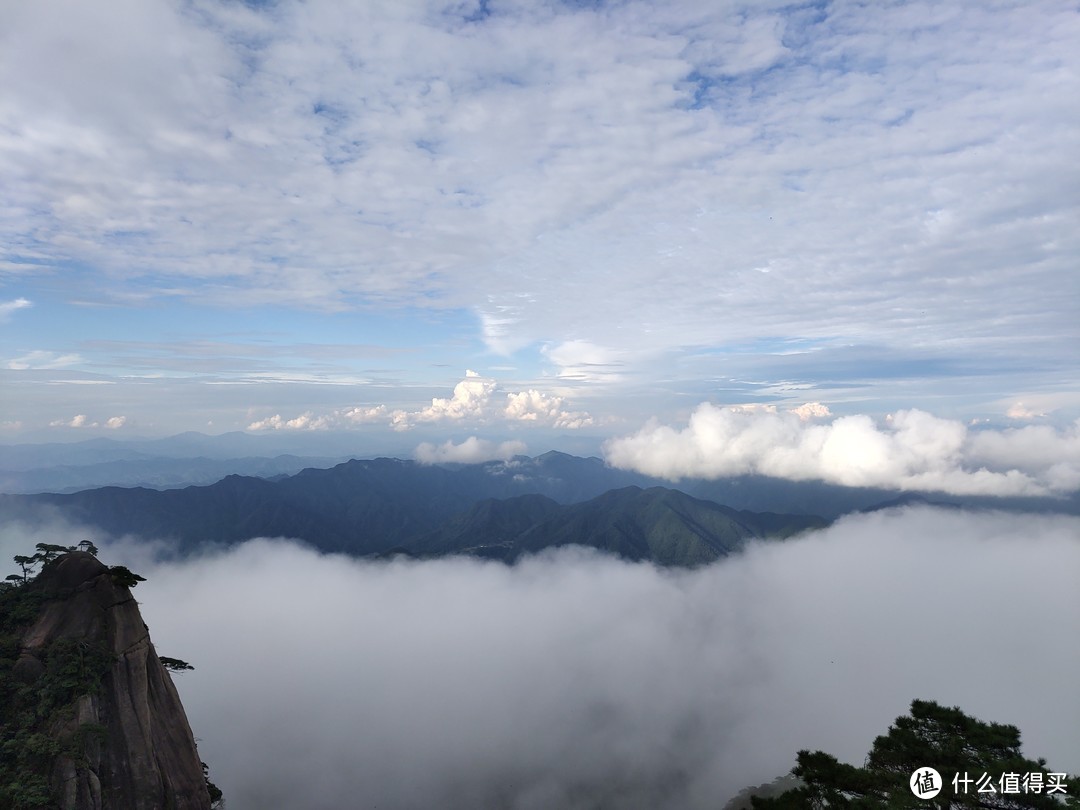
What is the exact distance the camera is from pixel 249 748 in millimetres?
162625

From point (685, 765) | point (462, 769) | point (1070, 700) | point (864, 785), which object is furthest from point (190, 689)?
point (1070, 700)

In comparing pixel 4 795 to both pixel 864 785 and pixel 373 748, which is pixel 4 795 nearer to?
pixel 864 785

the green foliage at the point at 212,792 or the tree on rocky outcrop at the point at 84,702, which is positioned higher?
the tree on rocky outcrop at the point at 84,702

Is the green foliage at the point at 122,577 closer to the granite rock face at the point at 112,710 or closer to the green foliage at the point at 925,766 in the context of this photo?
the granite rock face at the point at 112,710

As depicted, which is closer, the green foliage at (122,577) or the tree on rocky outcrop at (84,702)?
the tree on rocky outcrop at (84,702)

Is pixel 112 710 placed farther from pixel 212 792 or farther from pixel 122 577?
pixel 212 792

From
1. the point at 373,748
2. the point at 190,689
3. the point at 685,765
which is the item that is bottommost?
the point at 685,765

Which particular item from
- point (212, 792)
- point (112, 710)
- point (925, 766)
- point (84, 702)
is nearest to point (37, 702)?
point (84, 702)

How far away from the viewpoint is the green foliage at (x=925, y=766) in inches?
901

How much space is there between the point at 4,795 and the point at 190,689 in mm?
209493

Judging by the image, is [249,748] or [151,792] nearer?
[151,792]

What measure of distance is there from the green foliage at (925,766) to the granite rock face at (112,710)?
202 feet

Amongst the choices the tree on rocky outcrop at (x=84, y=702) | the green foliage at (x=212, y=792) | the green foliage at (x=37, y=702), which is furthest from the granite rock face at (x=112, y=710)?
the green foliage at (x=212, y=792)

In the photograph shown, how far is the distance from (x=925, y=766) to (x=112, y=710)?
73522 mm
